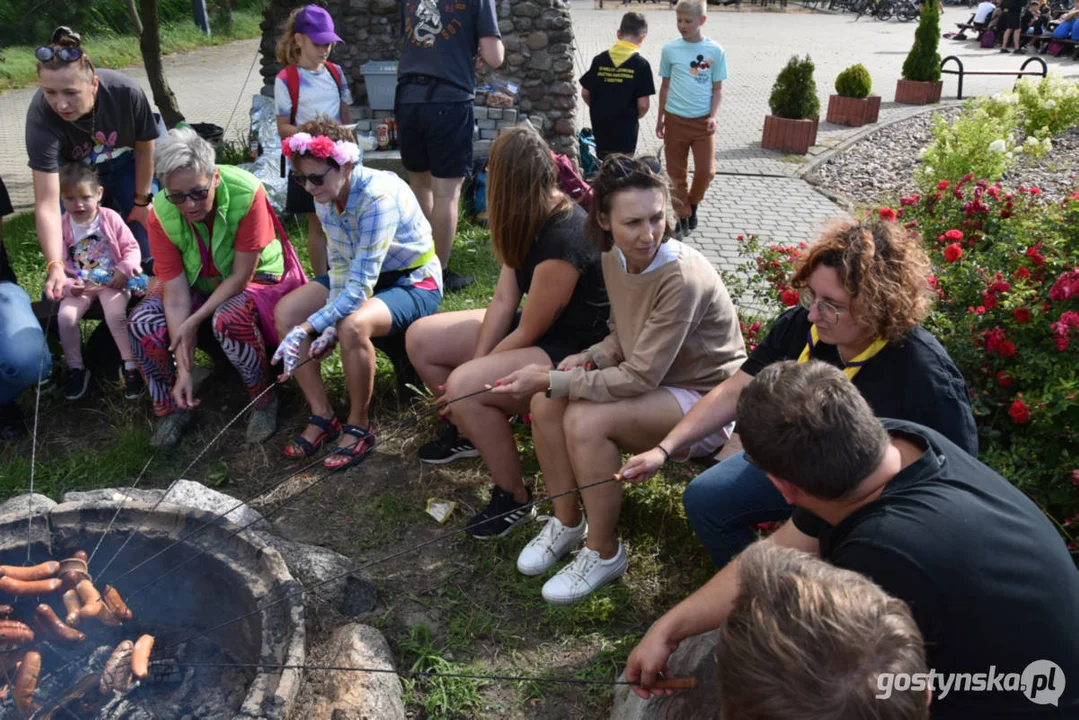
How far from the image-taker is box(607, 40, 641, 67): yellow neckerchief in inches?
257

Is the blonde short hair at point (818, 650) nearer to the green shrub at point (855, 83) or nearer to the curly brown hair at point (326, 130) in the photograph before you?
the curly brown hair at point (326, 130)

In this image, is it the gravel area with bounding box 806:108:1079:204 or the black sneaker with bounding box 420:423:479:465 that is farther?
the gravel area with bounding box 806:108:1079:204

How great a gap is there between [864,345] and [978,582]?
96cm

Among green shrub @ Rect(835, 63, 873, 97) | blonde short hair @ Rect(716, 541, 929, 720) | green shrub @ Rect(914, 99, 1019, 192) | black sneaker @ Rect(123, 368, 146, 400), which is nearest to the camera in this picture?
blonde short hair @ Rect(716, 541, 929, 720)

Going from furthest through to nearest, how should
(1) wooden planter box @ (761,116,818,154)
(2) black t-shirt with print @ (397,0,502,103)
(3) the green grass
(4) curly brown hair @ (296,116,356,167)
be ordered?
(3) the green grass < (1) wooden planter box @ (761,116,818,154) < (2) black t-shirt with print @ (397,0,502,103) < (4) curly brown hair @ (296,116,356,167)

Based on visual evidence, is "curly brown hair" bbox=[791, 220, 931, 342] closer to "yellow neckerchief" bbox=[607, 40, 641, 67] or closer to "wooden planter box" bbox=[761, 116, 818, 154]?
"yellow neckerchief" bbox=[607, 40, 641, 67]

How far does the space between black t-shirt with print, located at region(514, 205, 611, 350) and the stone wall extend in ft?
14.4

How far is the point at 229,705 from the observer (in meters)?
2.46

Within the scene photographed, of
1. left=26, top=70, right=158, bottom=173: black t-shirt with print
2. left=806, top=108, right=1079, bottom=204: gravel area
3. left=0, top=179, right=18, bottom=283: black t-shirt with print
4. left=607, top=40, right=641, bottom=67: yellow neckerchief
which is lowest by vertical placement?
left=806, top=108, right=1079, bottom=204: gravel area

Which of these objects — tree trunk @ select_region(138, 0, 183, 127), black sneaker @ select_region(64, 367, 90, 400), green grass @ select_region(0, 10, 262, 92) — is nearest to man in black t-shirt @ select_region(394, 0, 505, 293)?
black sneaker @ select_region(64, 367, 90, 400)

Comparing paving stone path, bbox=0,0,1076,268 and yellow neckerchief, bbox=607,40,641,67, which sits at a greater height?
yellow neckerchief, bbox=607,40,641,67

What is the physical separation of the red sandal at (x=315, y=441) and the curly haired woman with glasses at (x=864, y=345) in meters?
1.81

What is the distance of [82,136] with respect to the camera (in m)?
4.30

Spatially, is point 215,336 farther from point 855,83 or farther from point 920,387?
point 855,83
